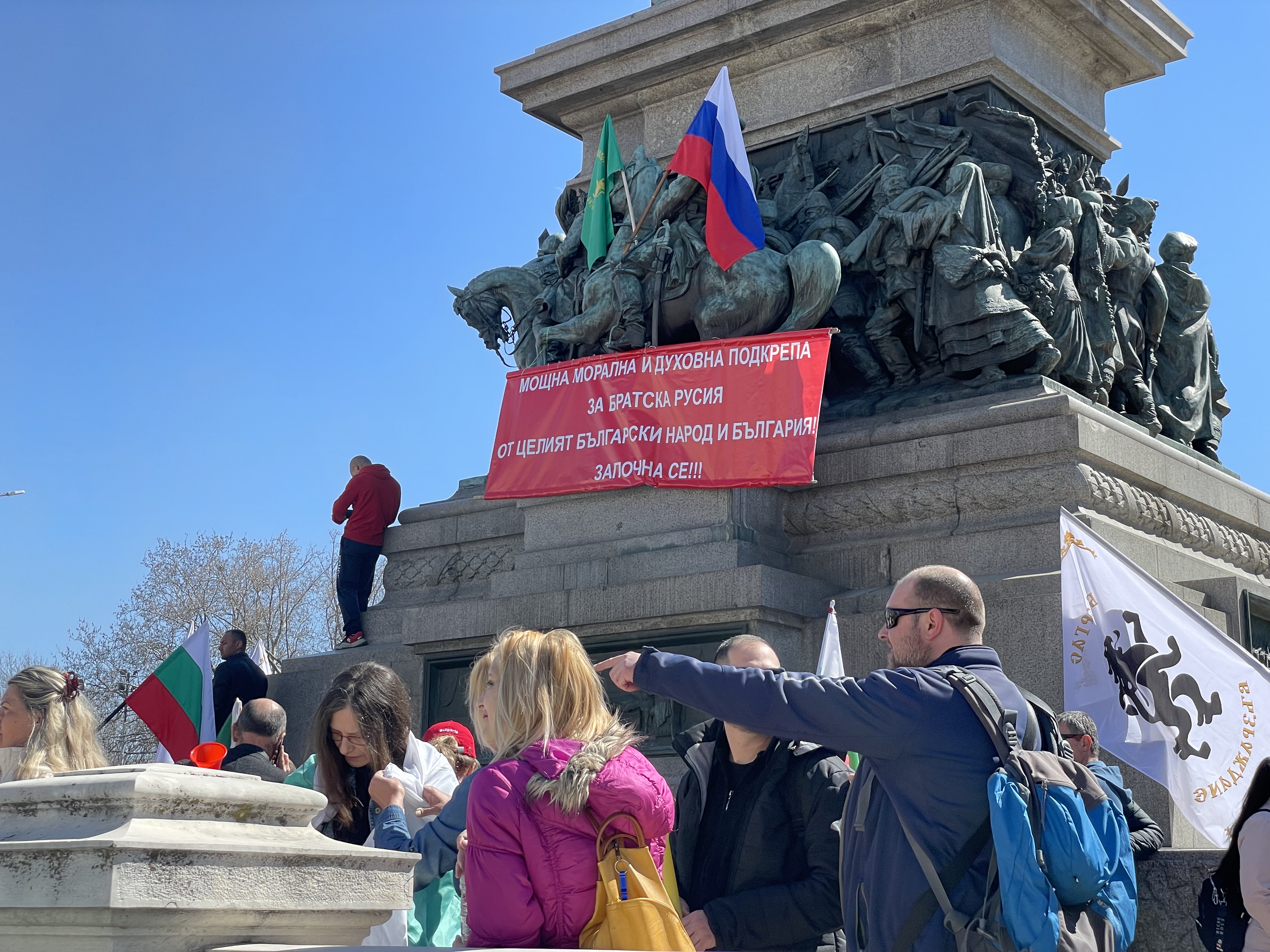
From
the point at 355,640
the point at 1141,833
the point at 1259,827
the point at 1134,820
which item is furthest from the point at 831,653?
the point at 355,640

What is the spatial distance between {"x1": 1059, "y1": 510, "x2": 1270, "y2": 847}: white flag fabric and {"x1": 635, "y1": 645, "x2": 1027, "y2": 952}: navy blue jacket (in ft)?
9.35

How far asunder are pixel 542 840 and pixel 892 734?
0.82 meters

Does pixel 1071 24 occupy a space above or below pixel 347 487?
above

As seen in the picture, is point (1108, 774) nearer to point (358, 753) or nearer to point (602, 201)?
point (358, 753)

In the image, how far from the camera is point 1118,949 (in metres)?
3.63

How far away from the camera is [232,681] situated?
12.1m

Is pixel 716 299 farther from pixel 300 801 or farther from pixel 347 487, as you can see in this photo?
pixel 300 801

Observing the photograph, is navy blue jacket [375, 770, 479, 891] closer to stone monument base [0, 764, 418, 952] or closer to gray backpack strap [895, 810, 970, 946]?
stone monument base [0, 764, 418, 952]

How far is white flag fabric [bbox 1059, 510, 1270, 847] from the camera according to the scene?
623 centimetres

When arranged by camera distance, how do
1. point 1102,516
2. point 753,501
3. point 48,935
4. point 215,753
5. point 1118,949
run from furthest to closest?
point 753,501 → point 1102,516 → point 215,753 → point 1118,949 → point 48,935

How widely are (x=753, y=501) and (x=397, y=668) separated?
10.5 ft

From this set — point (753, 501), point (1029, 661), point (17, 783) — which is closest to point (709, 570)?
point (753, 501)

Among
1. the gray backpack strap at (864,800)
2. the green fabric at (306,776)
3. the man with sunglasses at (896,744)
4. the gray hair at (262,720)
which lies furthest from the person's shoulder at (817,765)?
the gray hair at (262,720)

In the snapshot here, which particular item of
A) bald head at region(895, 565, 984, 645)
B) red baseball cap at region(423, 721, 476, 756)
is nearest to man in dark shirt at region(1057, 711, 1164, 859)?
bald head at region(895, 565, 984, 645)
